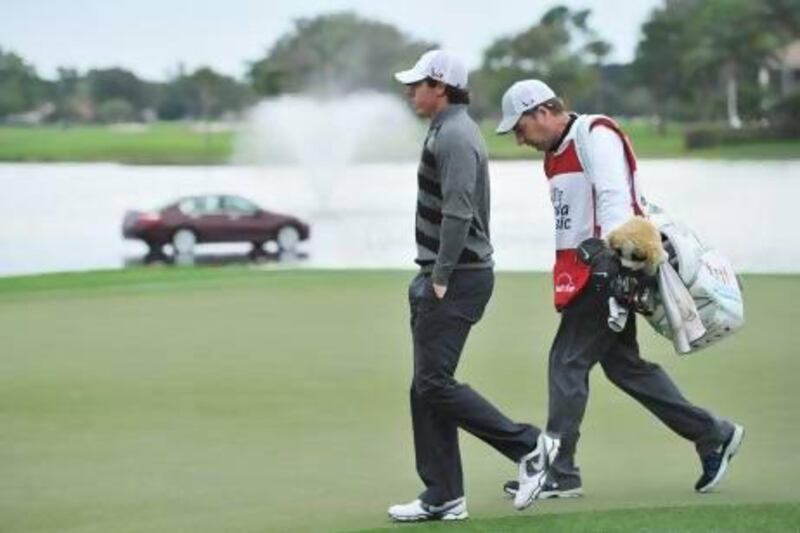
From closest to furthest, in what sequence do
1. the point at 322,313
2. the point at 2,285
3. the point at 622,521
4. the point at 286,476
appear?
1. the point at 622,521
2. the point at 286,476
3. the point at 322,313
4. the point at 2,285

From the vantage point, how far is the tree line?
79.4 meters

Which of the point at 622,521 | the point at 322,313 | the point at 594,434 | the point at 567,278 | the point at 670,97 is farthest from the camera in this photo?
the point at 670,97

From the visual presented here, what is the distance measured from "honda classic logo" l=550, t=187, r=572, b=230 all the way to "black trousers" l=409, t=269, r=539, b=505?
461 mm

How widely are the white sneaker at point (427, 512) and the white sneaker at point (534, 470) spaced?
0.25 m

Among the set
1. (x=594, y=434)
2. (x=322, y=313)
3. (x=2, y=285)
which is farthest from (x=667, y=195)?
(x=594, y=434)

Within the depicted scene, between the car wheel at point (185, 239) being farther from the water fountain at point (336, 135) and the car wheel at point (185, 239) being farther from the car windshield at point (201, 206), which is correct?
the water fountain at point (336, 135)

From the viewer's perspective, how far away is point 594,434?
11461 millimetres

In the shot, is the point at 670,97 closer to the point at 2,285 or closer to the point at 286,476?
the point at 2,285

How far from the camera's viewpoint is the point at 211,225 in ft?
143

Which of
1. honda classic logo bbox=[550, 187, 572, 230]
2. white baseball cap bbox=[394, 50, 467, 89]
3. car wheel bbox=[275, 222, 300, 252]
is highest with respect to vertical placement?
white baseball cap bbox=[394, 50, 467, 89]

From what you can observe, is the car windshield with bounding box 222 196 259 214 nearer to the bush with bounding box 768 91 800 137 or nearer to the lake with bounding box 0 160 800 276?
the lake with bounding box 0 160 800 276

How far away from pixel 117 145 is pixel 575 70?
914 inches

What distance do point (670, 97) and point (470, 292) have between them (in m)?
78.1

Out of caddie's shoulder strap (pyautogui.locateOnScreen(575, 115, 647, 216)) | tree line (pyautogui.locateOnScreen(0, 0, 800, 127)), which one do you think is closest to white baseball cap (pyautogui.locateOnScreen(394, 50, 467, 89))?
caddie's shoulder strap (pyautogui.locateOnScreen(575, 115, 647, 216))
